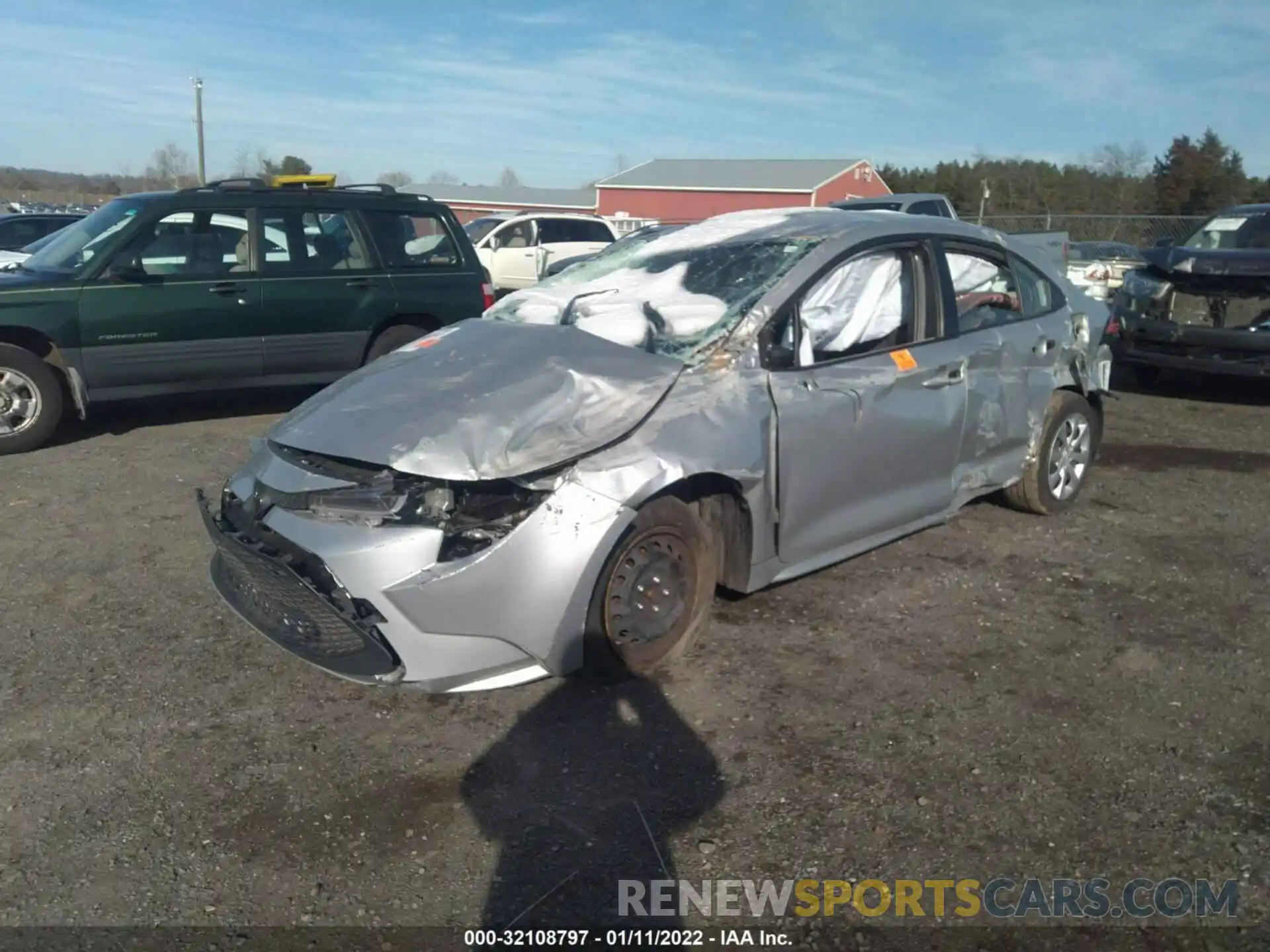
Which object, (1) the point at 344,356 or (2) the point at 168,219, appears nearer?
(2) the point at 168,219

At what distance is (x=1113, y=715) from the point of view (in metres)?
3.69

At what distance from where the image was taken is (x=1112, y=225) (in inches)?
1224

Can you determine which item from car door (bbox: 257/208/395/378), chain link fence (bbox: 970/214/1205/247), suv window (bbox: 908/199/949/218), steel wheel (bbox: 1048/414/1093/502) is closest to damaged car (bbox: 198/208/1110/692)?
steel wheel (bbox: 1048/414/1093/502)

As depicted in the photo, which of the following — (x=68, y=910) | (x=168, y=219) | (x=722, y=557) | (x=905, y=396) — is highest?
(x=168, y=219)

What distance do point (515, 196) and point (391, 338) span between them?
54.1m

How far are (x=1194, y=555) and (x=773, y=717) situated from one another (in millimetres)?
2913

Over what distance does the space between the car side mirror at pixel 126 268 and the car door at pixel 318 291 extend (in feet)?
2.85

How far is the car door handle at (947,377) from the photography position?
4.65 meters

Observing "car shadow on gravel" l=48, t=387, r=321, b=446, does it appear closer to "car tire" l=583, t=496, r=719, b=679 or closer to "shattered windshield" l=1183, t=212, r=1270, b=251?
"car tire" l=583, t=496, r=719, b=679

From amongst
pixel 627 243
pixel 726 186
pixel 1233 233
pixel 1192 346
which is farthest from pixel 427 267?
pixel 726 186

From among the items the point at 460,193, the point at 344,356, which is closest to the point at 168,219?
the point at 344,356

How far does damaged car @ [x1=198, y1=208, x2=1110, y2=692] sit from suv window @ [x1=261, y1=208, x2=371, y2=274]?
11.9ft

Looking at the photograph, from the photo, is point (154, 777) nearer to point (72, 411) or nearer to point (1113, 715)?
point (1113, 715)

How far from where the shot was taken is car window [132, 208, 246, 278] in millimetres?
7520
